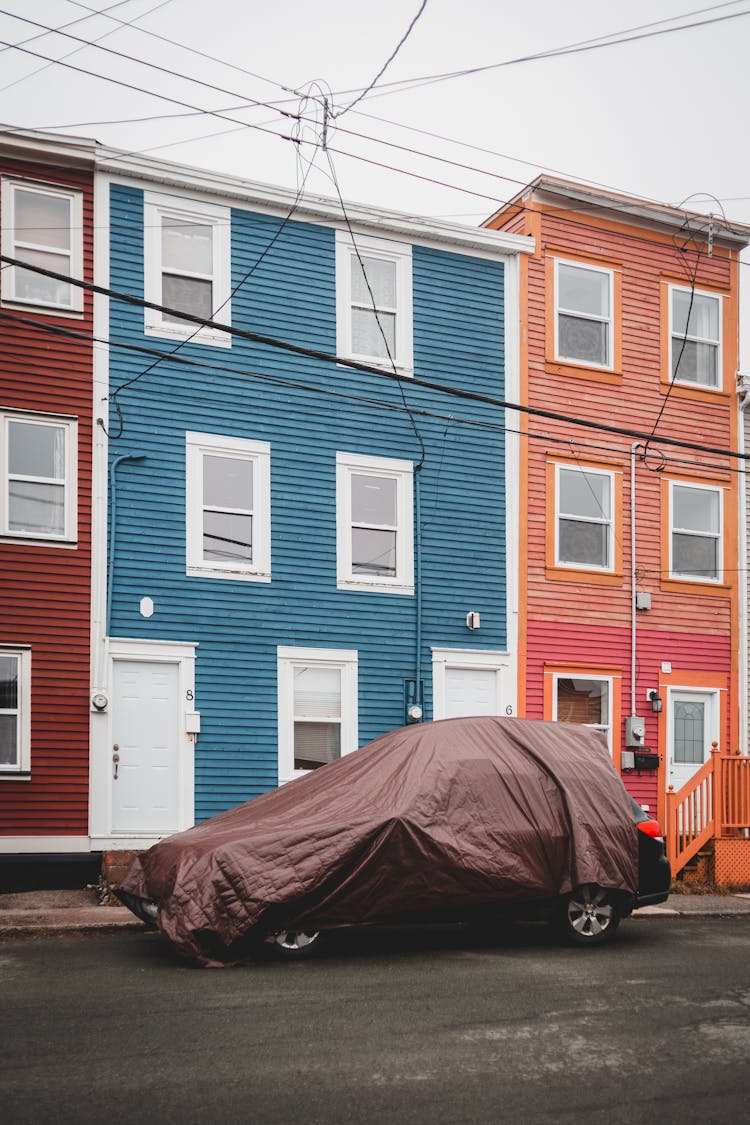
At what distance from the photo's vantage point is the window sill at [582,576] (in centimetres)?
1747

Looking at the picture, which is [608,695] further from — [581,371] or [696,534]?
[581,371]

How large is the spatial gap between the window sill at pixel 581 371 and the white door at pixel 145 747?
24.1 ft

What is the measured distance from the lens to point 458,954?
30.9 ft

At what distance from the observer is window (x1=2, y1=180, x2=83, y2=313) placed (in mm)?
14766

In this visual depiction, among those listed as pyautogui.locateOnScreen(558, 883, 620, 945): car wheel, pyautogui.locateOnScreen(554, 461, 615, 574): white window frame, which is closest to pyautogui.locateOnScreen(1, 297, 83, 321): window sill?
pyautogui.locateOnScreen(554, 461, 615, 574): white window frame

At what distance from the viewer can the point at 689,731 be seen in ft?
60.3

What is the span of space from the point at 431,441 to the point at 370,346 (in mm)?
1585

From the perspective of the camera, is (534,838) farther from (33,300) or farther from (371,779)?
(33,300)

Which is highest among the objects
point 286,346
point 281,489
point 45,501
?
point 286,346

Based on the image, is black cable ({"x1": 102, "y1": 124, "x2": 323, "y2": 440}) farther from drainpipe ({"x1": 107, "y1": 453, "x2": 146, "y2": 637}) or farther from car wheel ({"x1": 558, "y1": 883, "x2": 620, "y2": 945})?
car wheel ({"x1": 558, "y1": 883, "x2": 620, "y2": 945})

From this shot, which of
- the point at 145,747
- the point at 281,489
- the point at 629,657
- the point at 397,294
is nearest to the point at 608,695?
the point at 629,657

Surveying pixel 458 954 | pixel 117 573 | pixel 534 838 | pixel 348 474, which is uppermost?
pixel 348 474

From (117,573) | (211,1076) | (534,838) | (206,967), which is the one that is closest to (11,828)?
(117,573)

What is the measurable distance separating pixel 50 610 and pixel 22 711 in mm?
1230
